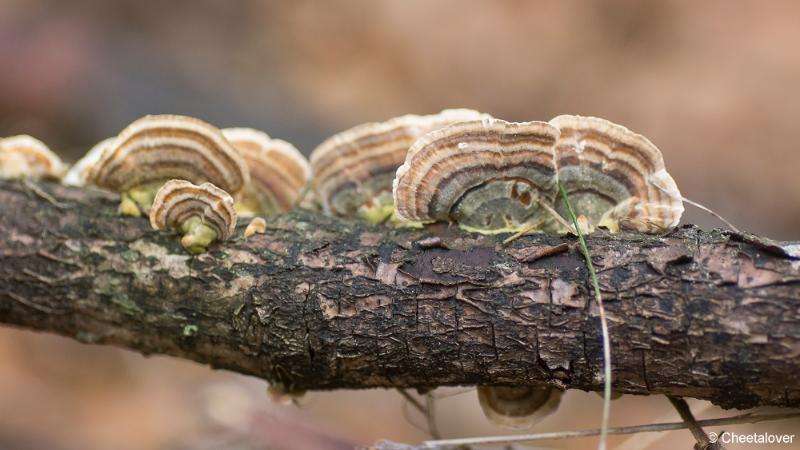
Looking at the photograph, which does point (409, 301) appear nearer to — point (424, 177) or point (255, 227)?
point (424, 177)

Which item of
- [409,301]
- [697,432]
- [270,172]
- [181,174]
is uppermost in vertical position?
[270,172]

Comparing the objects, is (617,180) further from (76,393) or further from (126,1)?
(126,1)

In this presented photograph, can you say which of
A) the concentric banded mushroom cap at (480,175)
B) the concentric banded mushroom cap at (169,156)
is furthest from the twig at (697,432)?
the concentric banded mushroom cap at (169,156)

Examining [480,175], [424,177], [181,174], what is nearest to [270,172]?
[181,174]

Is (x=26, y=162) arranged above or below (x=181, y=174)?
above

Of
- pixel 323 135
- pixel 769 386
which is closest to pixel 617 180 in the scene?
pixel 769 386

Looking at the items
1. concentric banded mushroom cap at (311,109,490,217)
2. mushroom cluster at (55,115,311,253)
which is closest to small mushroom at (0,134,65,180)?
mushroom cluster at (55,115,311,253)

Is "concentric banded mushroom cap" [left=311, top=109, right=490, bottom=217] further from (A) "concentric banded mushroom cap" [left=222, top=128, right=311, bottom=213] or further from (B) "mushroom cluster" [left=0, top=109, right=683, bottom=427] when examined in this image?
(A) "concentric banded mushroom cap" [left=222, top=128, right=311, bottom=213]
